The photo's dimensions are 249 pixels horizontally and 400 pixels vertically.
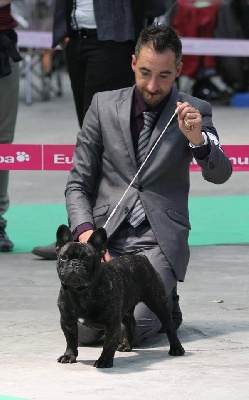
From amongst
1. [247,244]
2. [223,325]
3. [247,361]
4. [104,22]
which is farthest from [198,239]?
[247,361]

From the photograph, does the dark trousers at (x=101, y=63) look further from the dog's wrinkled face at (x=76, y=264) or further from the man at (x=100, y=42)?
the dog's wrinkled face at (x=76, y=264)

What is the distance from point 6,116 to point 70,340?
124 inches

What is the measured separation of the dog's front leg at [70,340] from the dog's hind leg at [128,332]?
1.16 feet

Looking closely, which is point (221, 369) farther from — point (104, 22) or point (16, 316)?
point (104, 22)

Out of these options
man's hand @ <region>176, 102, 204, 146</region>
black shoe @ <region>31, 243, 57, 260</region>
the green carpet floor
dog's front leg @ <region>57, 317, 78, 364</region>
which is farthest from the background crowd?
dog's front leg @ <region>57, 317, 78, 364</region>

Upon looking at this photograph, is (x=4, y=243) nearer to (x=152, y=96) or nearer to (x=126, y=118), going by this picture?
(x=126, y=118)

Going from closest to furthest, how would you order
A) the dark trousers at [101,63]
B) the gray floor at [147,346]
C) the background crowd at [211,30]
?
the gray floor at [147,346] < the dark trousers at [101,63] < the background crowd at [211,30]

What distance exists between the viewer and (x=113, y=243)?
589 centimetres

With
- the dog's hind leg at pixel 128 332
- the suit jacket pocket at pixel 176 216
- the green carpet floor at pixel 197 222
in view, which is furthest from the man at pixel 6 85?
the dog's hind leg at pixel 128 332

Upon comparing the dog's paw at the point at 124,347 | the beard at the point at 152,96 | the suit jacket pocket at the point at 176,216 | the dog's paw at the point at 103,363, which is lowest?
the dog's paw at the point at 124,347

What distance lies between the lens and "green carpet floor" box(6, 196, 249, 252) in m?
8.54

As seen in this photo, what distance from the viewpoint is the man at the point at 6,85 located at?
25.8 feet

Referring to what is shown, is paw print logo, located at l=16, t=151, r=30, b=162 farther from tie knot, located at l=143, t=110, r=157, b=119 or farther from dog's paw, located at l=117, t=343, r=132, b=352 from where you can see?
dog's paw, located at l=117, t=343, r=132, b=352

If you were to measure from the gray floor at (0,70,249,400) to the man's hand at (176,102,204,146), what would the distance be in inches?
37.6
